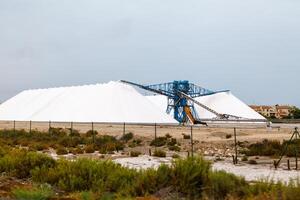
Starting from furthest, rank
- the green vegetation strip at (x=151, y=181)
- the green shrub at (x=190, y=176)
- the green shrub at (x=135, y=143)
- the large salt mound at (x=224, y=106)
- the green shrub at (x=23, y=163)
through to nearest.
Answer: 1. the large salt mound at (x=224, y=106)
2. the green shrub at (x=135, y=143)
3. the green shrub at (x=23, y=163)
4. the green shrub at (x=190, y=176)
5. the green vegetation strip at (x=151, y=181)

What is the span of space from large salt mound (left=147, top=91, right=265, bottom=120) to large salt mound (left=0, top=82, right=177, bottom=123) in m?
27.3

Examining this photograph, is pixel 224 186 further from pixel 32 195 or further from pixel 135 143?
pixel 135 143

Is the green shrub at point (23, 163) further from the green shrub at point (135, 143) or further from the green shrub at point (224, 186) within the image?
the green shrub at point (135, 143)

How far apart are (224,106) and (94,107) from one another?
4195 centimetres

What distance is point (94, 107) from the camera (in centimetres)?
7850

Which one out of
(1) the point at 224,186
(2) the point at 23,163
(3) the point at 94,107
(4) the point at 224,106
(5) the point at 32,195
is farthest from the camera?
(4) the point at 224,106

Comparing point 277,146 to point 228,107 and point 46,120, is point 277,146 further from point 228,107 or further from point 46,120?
point 228,107

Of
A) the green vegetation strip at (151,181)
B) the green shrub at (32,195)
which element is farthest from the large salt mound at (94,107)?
the green shrub at (32,195)

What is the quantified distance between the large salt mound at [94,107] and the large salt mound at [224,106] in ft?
89.4

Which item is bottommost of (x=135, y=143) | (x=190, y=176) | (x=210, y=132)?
(x=190, y=176)

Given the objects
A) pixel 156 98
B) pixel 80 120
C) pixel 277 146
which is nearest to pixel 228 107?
pixel 156 98

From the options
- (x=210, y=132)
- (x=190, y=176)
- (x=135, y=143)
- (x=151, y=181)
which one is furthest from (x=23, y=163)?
(x=210, y=132)

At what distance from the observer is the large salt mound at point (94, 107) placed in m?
76.4

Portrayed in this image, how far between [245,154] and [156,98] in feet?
317
